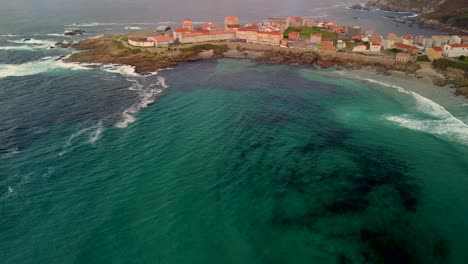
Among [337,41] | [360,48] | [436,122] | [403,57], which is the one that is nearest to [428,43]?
[403,57]

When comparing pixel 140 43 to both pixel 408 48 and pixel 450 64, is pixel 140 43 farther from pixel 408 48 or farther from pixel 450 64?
pixel 450 64

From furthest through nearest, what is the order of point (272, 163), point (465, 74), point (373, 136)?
1. point (465, 74)
2. point (373, 136)
3. point (272, 163)

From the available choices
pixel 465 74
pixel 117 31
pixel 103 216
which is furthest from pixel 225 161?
pixel 117 31

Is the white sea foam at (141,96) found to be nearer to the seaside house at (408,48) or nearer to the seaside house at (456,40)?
the seaside house at (408,48)

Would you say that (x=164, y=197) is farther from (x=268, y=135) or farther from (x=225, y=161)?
(x=268, y=135)

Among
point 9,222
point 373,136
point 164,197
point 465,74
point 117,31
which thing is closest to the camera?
point 9,222

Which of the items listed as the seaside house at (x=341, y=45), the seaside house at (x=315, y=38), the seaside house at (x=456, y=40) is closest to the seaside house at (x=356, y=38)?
the seaside house at (x=341, y=45)
